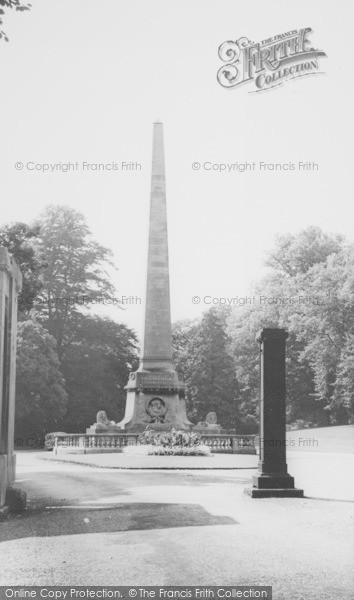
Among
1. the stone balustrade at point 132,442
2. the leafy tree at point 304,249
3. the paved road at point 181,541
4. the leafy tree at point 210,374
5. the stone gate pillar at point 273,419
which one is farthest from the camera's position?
the leafy tree at point 304,249

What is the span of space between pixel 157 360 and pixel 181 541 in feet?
86.2

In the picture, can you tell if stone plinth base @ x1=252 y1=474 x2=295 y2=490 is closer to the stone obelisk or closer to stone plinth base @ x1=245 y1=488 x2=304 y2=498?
stone plinth base @ x1=245 y1=488 x2=304 y2=498

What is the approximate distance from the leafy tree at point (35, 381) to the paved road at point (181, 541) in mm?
29919

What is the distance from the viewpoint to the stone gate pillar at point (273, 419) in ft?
42.7

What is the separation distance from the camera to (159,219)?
3484 cm

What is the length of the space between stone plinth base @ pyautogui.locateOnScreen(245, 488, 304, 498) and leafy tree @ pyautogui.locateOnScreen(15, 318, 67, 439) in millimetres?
31277

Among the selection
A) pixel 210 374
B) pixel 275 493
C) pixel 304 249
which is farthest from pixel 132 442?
pixel 304 249

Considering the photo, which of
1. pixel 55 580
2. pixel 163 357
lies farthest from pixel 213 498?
pixel 163 357

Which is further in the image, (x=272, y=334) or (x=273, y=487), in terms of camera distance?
(x=272, y=334)

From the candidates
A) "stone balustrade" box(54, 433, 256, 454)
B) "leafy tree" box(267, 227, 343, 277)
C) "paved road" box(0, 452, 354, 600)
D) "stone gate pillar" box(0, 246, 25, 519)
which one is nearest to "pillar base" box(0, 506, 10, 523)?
"stone gate pillar" box(0, 246, 25, 519)

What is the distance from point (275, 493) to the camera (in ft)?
42.0

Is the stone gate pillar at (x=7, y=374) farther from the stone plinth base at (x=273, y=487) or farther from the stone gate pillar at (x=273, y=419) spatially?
the stone gate pillar at (x=273, y=419)

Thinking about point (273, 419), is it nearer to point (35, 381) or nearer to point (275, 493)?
point (275, 493)

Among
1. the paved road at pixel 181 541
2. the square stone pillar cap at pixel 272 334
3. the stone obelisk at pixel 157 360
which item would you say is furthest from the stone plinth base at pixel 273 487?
the stone obelisk at pixel 157 360
